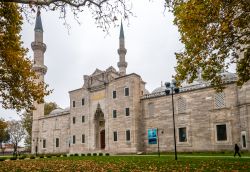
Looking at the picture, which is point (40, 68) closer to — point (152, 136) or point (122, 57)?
point (122, 57)

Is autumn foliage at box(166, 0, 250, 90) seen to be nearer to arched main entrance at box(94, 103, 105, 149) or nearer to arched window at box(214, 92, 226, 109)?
arched window at box(214, 92, 226, 109)

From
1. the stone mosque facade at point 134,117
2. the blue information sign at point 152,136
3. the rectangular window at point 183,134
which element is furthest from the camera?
the blue information sign at point 152,136

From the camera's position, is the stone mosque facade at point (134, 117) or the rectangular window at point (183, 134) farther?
the rectangular window at point (183, 134)

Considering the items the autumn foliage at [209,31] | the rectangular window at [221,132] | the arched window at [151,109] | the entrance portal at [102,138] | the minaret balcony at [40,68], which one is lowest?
the entrance portal at [102,138]

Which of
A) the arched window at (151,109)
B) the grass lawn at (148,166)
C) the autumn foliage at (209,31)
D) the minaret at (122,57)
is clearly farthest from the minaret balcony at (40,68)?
the autumn foliage at (209,31)

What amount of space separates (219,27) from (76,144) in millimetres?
37030

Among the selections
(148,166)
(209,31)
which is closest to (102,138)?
(148,166)

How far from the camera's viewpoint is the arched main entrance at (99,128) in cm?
4328

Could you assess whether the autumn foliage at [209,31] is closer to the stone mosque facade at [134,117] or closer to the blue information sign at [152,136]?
the stone mosque facade at [134,117]

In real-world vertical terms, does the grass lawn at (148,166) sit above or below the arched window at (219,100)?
below

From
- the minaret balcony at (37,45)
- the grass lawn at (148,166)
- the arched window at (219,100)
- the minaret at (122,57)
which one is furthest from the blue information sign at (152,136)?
the minaret balcony at (37,45)

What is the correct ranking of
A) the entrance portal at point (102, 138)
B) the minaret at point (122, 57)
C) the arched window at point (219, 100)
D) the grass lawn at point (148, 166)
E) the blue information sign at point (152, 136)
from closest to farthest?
the grass lawn at point (148, 166) < the arched window at point (219, 100) < the blue information sign at point (152, 136) < the entrance portal at point (102, 138) < the minaret at point (122, 57)

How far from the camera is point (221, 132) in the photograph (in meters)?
30.6

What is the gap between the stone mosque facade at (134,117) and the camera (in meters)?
30.4
